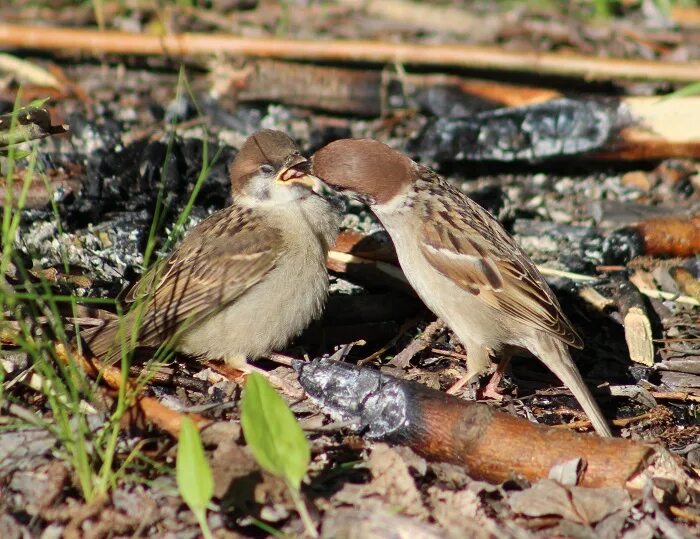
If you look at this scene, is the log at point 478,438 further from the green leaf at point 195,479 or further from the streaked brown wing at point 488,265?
the green leaf at point 195,479

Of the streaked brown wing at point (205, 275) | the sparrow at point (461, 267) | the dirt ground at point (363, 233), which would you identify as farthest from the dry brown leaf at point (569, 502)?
the streaked brown wing at point (205, 275)

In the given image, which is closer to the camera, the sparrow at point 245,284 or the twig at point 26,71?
the sparrow at point 245,284

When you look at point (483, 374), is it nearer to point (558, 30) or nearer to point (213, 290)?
point (213, 290)

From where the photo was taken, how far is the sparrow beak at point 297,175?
190 inches

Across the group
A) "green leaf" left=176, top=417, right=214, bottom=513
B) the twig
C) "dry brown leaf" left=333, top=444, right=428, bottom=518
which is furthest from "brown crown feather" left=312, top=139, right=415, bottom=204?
the twig

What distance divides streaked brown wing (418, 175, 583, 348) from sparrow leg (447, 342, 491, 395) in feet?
0.73

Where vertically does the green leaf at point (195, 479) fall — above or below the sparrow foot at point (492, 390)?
above

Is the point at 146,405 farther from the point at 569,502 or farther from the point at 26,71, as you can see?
the point at 26,71

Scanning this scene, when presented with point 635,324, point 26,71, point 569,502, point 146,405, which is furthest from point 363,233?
point 26,71

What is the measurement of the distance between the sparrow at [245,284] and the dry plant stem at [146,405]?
1.70ft

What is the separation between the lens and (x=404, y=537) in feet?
9.79

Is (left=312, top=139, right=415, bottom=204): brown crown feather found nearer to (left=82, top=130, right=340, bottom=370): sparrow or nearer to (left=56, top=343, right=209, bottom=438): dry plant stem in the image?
(left=82, top=130, right=340, bottom=370): sparrow

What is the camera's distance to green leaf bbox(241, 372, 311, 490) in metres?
3.03

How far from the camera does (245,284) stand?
4.58 meters
